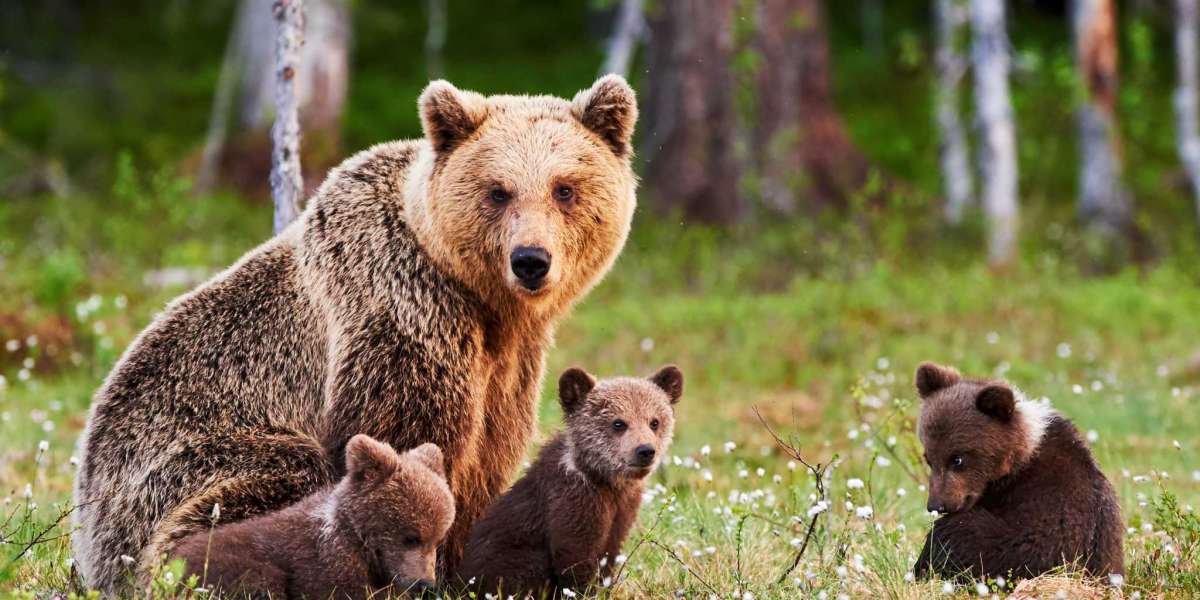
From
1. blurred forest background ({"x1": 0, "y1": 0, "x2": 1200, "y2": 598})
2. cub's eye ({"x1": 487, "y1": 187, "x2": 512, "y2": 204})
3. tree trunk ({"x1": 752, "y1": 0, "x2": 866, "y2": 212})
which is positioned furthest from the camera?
tree trunk ({"x1": 752, "y1": 0, "x2": 866, "y2": 212})

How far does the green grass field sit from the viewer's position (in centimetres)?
636

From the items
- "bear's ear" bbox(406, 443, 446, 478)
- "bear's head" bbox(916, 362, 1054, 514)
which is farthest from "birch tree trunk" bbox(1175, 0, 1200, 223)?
"bear's ear" bbox(406, 443, 446, 478)

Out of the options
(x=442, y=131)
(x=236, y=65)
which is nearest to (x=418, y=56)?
(x=236, y=65)

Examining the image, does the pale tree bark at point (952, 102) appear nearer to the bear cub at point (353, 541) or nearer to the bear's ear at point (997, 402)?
the bear's ear at point (997, 402)

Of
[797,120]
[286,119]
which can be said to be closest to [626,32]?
[797,120]

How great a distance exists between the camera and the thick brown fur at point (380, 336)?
6.14 meters

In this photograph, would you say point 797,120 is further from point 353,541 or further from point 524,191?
point 353,541

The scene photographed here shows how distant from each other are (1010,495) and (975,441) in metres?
0.28

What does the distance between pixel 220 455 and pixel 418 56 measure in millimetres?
34219

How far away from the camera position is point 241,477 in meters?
6.11

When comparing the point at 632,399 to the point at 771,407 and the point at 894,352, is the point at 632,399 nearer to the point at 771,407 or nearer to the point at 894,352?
the point at 771,407

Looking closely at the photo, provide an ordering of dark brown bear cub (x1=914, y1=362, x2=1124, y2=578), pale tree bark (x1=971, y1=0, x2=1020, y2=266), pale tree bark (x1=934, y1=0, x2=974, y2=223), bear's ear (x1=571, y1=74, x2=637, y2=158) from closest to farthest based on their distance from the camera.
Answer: dark brown bear cub (x1=914, y1=362, x2=1124, y2=578) < bear's ear (x1=571, y1=74, x2=637, y2=158) < pale tree bark (x1=971, y1=0, x2=1020, y2=266) < pale tree bark (x1=934, y1=0, x2=974, y2=223)

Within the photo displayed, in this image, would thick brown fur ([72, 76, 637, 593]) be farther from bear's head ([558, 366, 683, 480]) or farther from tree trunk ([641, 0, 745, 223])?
tree trunk ([641, 0, 745, 223])

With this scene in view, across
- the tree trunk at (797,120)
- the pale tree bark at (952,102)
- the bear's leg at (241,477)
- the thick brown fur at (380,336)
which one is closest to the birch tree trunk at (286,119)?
the thick brown fur at (380,336)
